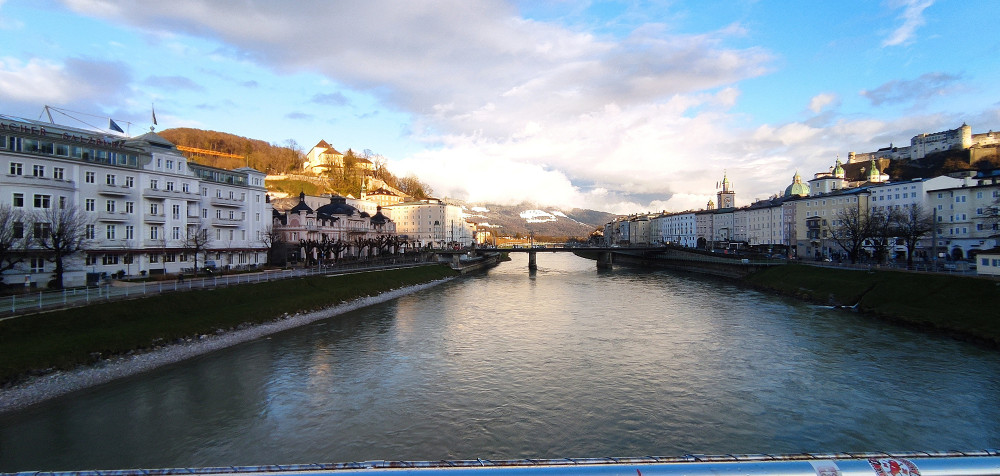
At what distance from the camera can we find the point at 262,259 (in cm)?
5650

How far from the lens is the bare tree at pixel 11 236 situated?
2839cm

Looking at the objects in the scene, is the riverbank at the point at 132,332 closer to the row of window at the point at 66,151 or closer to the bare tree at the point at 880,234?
the row of window at the point at 66,151

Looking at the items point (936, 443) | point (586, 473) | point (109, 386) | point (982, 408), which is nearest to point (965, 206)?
point (982, 408)

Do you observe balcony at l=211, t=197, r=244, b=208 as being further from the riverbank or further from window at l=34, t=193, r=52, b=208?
window at l=34, t=193, r=52, b=208

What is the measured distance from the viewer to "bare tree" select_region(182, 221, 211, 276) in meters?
42.8

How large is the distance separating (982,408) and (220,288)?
138ft

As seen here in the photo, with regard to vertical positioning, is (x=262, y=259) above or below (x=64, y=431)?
above

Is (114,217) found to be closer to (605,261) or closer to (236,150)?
(605,261)

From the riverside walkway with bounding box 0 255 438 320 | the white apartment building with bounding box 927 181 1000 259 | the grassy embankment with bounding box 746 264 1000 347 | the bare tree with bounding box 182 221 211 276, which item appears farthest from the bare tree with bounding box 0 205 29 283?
the white apartment building with bounding box 927 181 1000 259

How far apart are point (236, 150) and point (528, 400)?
149401 millimetres

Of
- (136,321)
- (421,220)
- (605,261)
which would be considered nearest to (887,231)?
(605,261)

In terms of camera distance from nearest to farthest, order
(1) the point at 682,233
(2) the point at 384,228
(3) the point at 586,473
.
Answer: (3) the point at 586,473 < (2) the point at 384,228 < (1) the point at 682,233

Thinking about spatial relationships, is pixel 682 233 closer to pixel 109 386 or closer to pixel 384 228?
pixel 384 228

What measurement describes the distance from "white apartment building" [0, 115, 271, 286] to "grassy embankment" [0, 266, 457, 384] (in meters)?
10.5
